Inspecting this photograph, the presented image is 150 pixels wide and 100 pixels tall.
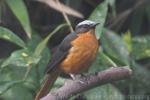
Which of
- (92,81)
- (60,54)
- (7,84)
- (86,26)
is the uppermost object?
(86,26)

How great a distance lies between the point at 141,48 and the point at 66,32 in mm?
740

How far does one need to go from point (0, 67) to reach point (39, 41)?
477mm

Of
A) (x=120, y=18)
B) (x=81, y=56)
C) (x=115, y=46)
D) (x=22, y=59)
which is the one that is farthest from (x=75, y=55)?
(x=120, y=18)

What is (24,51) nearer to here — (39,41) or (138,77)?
(39,41)

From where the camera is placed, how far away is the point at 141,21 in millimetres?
4898

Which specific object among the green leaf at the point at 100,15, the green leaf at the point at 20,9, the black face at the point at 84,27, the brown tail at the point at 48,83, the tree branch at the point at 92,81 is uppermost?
the green leaf at the point at 20,9

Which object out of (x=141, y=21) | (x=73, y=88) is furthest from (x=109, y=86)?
(x=73, y=88)

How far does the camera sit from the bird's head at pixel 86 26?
371 centimetres

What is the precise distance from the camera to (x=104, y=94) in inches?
159

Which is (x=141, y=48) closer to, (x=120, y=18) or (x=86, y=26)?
(x=120, y=18)

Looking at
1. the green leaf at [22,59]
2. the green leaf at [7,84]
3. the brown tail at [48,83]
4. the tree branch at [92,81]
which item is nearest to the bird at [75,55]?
the brown tail at [48,83]

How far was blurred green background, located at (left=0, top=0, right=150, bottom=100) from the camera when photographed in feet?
12.9

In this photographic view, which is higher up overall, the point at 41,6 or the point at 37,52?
the point at 41,6

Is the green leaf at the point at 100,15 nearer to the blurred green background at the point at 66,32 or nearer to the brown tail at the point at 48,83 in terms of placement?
the blurred green background at the point at 66,32
